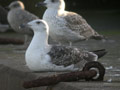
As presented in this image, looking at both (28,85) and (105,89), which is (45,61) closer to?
(28,85)

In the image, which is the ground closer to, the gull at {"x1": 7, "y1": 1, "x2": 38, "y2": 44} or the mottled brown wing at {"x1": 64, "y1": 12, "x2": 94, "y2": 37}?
the mottled brown wing at {"x1": 64, "y1": 12, "x2": 94, "y2": 37}

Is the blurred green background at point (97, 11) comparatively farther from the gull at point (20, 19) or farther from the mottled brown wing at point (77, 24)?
the mottled brown wing at point (77, 24)

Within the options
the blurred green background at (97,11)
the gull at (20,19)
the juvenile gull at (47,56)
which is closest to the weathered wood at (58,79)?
the juvenile gull at (47,56)

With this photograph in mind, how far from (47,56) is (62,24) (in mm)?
3059

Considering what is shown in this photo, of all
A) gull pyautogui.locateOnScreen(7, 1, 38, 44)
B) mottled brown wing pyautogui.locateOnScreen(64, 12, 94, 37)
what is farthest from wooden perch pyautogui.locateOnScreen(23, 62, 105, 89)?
gull pyautogui.locateOnScreen(7, 1, 38, 44)

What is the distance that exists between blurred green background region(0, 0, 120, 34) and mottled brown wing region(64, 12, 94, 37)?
5.07 meters

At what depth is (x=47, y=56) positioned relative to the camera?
28.5 feet

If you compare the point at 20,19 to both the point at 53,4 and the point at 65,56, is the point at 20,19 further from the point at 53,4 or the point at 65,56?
the point at 65,56

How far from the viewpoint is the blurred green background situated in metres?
19.3

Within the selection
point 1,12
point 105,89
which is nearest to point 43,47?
point 105,89

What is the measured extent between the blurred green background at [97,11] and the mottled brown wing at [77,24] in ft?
16.6

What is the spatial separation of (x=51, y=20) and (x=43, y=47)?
9.04 ft

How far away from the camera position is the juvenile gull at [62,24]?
11.5 metres

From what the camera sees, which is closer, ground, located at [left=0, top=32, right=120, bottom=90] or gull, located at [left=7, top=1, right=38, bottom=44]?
ground, located at [left=0, top=32, right=120, bottom=90]
